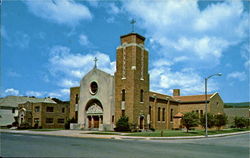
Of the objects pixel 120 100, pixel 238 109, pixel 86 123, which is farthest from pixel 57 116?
pixel 238 109

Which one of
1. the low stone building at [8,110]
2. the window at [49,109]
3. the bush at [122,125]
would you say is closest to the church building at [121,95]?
the bush at [122,125]

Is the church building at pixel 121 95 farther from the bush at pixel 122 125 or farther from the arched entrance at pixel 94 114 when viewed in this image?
the bush at pixel 122 125

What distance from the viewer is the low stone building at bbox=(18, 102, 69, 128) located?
5365 cm

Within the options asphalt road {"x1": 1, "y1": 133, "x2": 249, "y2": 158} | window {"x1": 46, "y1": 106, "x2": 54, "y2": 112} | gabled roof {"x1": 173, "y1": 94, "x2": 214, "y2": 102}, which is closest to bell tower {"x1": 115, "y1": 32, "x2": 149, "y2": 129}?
gabled roof {"x1": 173, "y1": 94, "x2": 214, "y2": 102}

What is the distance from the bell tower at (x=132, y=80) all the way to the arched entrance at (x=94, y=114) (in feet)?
13.4

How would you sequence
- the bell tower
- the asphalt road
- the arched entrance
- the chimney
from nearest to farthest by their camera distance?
the asphalt road, the bell tower, the arched entrance, the chimney

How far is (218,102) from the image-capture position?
60125 mm

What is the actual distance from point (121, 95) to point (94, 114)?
6848 millimetres

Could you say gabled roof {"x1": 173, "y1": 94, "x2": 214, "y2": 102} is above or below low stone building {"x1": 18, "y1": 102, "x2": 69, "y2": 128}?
above

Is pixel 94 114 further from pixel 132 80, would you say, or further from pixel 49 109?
pixel 49 109

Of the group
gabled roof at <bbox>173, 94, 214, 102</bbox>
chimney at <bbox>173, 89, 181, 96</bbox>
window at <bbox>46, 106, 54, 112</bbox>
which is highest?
chimney at <bbox>173, 89, 181, 96</bbox>

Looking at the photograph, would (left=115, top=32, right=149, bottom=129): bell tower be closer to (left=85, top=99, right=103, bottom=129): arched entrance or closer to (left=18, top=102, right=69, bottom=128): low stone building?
(left=85, top=99, right=103, bottom=129): arched entrance

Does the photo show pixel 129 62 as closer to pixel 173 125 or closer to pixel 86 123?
pixel 86 123

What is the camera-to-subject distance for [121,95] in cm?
4153
